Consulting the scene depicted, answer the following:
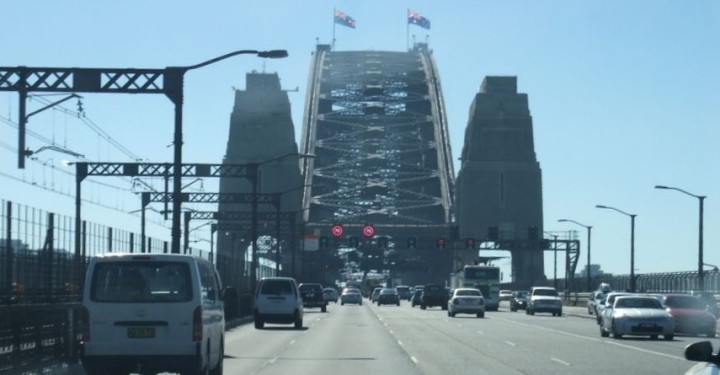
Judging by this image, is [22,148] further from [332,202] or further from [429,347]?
[332,202]

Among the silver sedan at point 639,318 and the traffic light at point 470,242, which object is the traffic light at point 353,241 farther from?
the silver sedan at point 639,318

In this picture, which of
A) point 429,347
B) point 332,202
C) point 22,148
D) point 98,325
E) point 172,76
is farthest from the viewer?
point 332,202

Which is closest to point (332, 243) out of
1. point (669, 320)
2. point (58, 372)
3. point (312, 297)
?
point (312, 297)

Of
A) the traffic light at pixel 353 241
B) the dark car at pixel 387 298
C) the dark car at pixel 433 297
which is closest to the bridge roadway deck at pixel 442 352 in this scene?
the dark car at pixel 433 297

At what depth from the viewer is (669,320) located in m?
41.9

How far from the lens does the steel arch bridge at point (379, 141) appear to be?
155 m

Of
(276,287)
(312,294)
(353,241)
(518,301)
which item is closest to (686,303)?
(276,287)

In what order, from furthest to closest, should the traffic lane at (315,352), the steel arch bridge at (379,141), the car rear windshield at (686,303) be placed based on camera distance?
the steel arch bridge at (379,141)
the car rear windshield at (686,303)
the traffic lane at (315,352)

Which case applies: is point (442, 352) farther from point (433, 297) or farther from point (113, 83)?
point (433, 297)

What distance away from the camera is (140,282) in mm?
20234

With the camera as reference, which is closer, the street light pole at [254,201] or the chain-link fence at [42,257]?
the chain-link fence at [42,257]

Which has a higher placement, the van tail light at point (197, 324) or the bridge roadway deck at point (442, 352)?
the van tail light at point (197, 324)

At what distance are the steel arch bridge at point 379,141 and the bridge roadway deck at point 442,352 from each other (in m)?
105

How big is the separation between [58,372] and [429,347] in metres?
14.9
